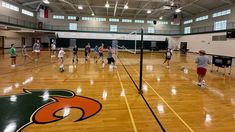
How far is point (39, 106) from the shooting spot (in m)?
5.75

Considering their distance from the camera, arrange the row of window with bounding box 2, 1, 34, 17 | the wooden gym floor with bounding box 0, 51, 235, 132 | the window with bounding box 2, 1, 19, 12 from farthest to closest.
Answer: the row of window with bounding box 2, 1, 34, 17 < the window with bounding box 2, 1, 19, 12 < the wooden gym floor with bounding box 0, 51, 235, 132

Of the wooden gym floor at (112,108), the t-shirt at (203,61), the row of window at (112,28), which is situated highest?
the row of window at (112,28)

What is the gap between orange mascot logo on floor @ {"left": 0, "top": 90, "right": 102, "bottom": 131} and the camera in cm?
471

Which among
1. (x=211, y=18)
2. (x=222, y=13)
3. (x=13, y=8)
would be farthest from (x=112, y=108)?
(x=211, y=18)

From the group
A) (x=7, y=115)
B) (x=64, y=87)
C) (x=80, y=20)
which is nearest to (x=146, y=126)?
(x=7, y=115)

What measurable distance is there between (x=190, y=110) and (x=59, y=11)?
45155mm

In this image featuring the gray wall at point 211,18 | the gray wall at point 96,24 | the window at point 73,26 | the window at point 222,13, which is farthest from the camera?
the window at point 73,26

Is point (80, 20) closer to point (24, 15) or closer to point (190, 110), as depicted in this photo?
point (24, 15)

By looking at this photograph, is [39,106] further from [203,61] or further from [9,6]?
[9,6]

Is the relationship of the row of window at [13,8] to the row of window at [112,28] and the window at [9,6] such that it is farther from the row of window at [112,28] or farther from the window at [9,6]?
the row of window at [112,28]

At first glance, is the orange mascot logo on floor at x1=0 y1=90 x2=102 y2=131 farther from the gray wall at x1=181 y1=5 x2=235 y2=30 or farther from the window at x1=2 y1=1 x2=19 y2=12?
the gray wall at x1=181 y1=5 x2=235 y2=30

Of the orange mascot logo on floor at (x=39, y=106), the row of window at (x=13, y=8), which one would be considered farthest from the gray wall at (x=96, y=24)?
the orange mascot logo on floor at (x=39, y=106)

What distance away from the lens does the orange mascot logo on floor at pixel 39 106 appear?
15.5ft

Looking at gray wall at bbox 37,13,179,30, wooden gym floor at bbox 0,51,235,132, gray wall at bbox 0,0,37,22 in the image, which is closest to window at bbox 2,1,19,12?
gray wall at bbox 0,0,37,22
